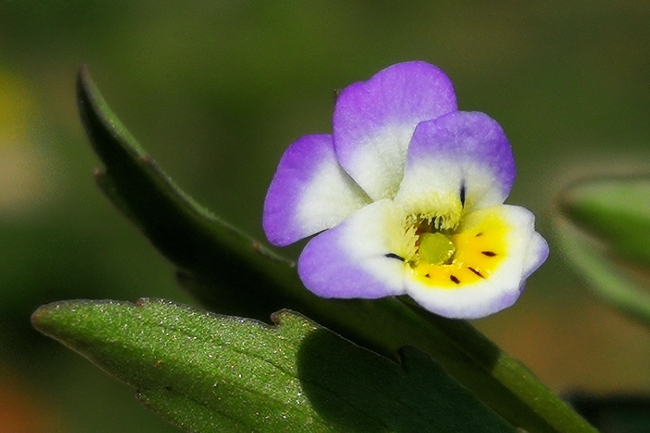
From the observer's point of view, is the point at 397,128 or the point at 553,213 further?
the point at 553,213

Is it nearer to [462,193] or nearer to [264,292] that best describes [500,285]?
[462,193]

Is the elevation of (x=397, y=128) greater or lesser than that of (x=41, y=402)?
greater

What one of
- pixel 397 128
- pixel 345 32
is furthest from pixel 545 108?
pixel 397 128

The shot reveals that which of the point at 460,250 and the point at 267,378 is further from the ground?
the point at 460,250

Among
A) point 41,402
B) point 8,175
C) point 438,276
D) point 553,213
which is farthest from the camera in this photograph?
point 8,175

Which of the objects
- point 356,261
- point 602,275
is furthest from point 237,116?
point 356,261

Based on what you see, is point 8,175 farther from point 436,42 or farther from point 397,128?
point 397,128

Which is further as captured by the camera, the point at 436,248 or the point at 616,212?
the point at 616,212
